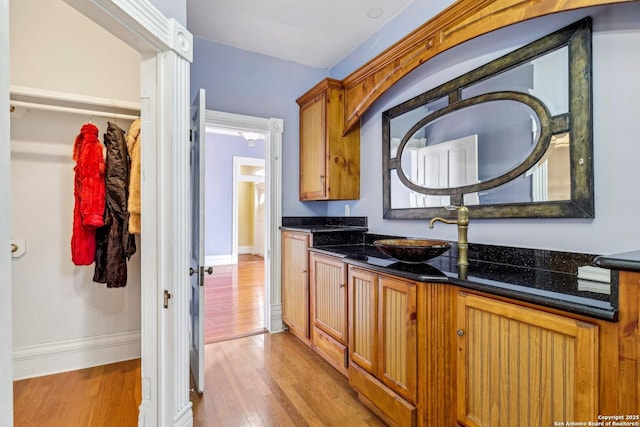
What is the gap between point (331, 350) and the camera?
2357 millimetres

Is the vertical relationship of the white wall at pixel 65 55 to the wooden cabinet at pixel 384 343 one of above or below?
above

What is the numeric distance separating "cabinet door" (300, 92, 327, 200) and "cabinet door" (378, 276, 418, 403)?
145 centimetres

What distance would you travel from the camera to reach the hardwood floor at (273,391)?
1.81 meters

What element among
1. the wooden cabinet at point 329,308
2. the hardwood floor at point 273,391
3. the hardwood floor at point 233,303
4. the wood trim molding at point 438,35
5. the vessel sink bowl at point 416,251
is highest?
the wood trim molding at point 438,35

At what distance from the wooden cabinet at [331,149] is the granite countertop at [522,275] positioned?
3.19 ft

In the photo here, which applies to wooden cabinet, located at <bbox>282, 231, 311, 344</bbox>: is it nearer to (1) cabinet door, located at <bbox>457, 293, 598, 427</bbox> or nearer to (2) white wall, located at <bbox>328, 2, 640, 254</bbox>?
(1) cabinet door, located at <bbox>457, 293, 598, 427</bbox>

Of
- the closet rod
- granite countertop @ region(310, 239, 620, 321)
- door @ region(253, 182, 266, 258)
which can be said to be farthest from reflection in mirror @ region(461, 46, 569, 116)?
door @ region(253, 182, 266, 258)

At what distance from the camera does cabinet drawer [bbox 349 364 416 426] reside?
1.58 metres

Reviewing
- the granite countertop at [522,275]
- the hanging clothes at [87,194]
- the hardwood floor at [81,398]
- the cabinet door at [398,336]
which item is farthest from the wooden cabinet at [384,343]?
the hanging clothes at [87,194]

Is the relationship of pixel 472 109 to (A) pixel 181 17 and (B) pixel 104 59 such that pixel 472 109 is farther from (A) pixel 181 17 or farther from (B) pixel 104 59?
(B) pixel 104 59

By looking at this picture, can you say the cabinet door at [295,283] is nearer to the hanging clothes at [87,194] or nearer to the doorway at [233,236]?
the doorway at [233,236]

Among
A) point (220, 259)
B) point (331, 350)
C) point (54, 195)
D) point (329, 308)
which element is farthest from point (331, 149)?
point (220, 259)

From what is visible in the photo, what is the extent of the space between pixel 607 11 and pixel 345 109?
1.91 m

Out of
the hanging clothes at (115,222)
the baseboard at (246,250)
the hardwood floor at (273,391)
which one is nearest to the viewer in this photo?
the hardwood floor at (273,391)
